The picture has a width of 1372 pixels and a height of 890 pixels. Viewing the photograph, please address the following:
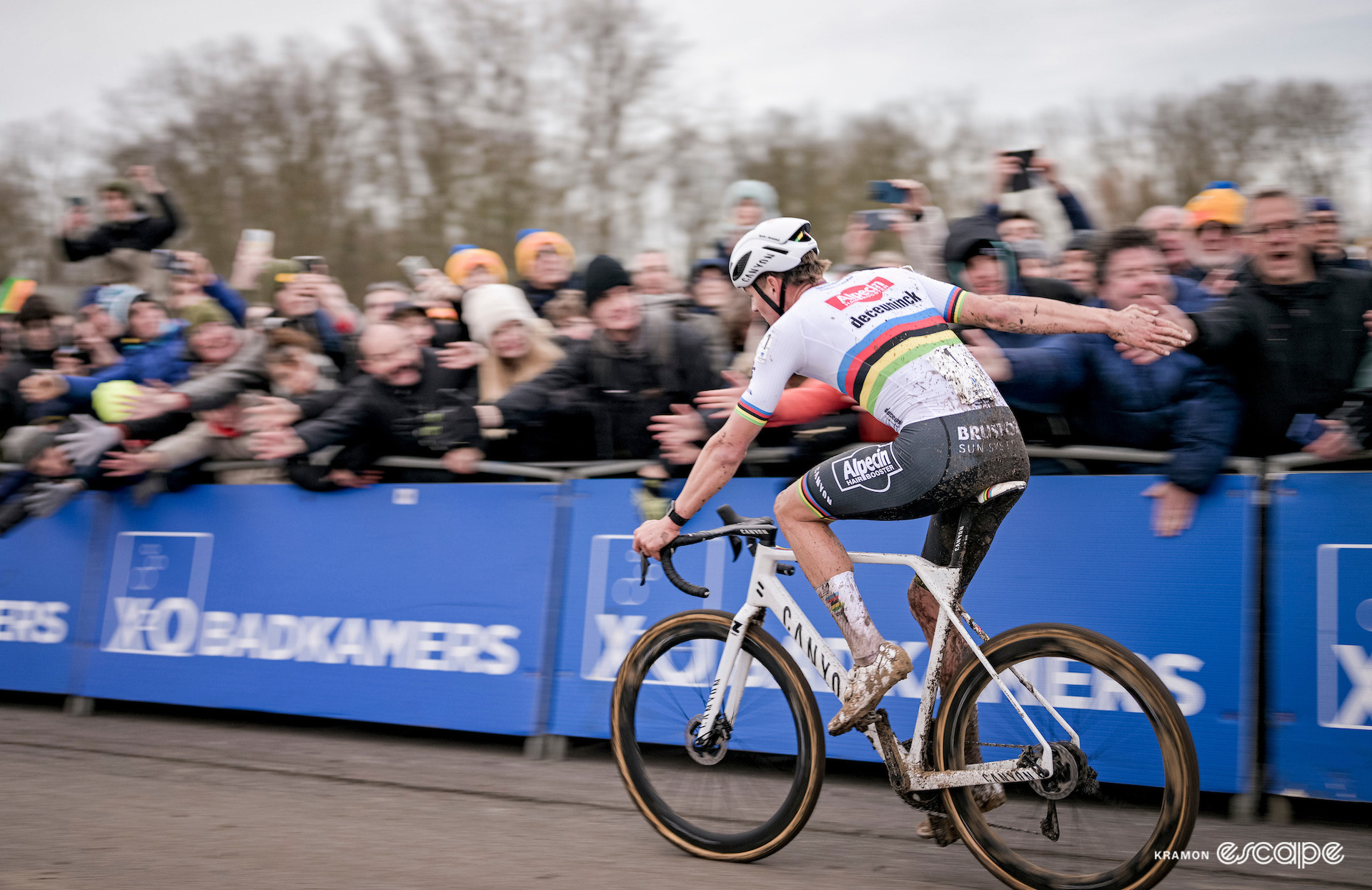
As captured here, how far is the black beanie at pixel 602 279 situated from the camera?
5953 millimetres

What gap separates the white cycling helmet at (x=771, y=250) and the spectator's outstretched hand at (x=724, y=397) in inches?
51.2

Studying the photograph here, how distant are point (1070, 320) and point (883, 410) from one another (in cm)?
64

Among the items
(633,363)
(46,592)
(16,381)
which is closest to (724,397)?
(633,363)

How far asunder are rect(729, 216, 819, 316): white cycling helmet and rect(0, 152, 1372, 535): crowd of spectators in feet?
4.30

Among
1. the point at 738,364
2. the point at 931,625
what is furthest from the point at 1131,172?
the point at 931,625

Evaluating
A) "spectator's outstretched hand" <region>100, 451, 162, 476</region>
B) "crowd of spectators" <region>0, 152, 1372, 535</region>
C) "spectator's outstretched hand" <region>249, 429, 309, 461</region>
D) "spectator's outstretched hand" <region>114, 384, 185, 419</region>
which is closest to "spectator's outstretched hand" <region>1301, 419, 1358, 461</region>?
"crowd of spectators" <region>0, 152, 1372, 535</region>

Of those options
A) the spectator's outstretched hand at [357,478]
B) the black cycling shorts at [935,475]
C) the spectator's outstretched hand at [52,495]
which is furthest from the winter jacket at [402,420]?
the black cycling shorts at [935,475]

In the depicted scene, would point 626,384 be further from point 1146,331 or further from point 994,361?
point 1146,331

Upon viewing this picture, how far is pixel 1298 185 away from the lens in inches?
558

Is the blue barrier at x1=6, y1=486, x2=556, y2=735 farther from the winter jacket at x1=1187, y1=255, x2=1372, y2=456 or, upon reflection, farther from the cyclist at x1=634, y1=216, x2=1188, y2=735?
the winter jacket at x1=1187, y1=255, x2=1372, y2=456

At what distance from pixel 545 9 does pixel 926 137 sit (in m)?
8.45

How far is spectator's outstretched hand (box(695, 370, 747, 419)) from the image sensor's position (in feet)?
17.7

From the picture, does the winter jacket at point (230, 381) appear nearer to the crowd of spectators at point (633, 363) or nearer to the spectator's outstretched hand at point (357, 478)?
the crowd of spectators at point (633, 363)

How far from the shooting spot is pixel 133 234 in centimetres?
970
